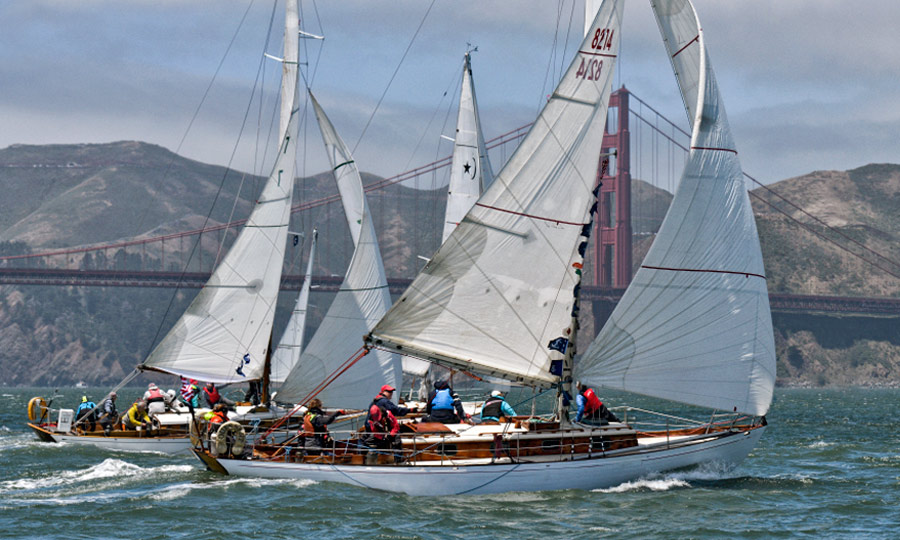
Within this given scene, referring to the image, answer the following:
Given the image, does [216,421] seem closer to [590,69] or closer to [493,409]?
[493,409]

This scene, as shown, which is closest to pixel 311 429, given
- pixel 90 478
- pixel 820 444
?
pixel 90 478

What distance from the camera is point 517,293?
58.0 feet

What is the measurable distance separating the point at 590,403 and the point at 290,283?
203ft

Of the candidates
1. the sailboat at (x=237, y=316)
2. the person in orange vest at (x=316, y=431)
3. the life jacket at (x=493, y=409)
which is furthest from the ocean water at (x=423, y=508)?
the sailboat at (x=237, y=316)

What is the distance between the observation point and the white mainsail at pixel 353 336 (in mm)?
23500

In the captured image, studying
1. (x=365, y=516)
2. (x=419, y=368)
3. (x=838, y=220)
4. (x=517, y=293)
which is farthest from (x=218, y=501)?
(x=838, y=220)

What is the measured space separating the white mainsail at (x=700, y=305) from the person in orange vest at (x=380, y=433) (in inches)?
115

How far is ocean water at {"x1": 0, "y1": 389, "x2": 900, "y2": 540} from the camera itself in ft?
48.4

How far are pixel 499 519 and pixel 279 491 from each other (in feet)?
12.2

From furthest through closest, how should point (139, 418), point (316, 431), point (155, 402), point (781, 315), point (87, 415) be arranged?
1. point (781, 315)
2. point (87, 415)
3. point (155, 402)
4. point (139, 418)
5. point (316, 431)

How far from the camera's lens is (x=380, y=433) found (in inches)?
680

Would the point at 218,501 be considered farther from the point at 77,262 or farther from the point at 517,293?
the point at 77,262

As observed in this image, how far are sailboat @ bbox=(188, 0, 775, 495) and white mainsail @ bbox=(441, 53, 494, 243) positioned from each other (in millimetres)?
11692

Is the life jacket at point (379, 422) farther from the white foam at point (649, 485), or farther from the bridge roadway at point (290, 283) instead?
the bridge roadway at point (290, 283)
